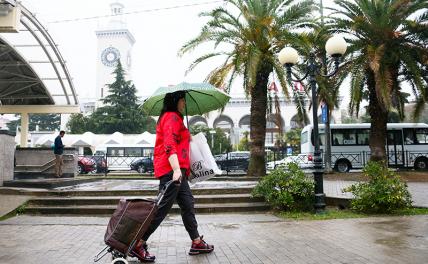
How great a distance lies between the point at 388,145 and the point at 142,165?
1586 centimetres

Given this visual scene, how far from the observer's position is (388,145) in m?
24.5

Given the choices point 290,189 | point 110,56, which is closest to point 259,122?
point 290,189

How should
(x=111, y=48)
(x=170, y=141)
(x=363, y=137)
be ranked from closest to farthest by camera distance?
(x=170, y=141)
(x=363, y=137)
(x=111, y=48)

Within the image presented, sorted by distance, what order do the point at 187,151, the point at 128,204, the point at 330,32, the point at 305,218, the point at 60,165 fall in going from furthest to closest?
the point at 330,32, the point at 60,165, the point at 305,218, the point at 187,151, the point at 128,204

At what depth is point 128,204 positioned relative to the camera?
4.47m

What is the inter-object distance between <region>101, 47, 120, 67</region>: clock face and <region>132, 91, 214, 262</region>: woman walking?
118 m

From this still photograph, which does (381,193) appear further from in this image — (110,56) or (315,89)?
(110,56)

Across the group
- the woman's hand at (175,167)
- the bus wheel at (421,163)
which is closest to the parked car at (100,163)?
the bus wheel at (421,163)

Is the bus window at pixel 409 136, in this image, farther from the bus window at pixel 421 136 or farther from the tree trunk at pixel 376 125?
the tree trunk at pixel 376 125

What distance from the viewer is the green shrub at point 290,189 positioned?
8.48m

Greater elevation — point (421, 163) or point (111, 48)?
point (111, 48)

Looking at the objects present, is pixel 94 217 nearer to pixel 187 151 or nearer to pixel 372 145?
pixel 187 151

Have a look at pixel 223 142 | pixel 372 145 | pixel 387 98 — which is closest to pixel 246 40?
pixel 387 98

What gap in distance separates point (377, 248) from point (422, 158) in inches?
807
